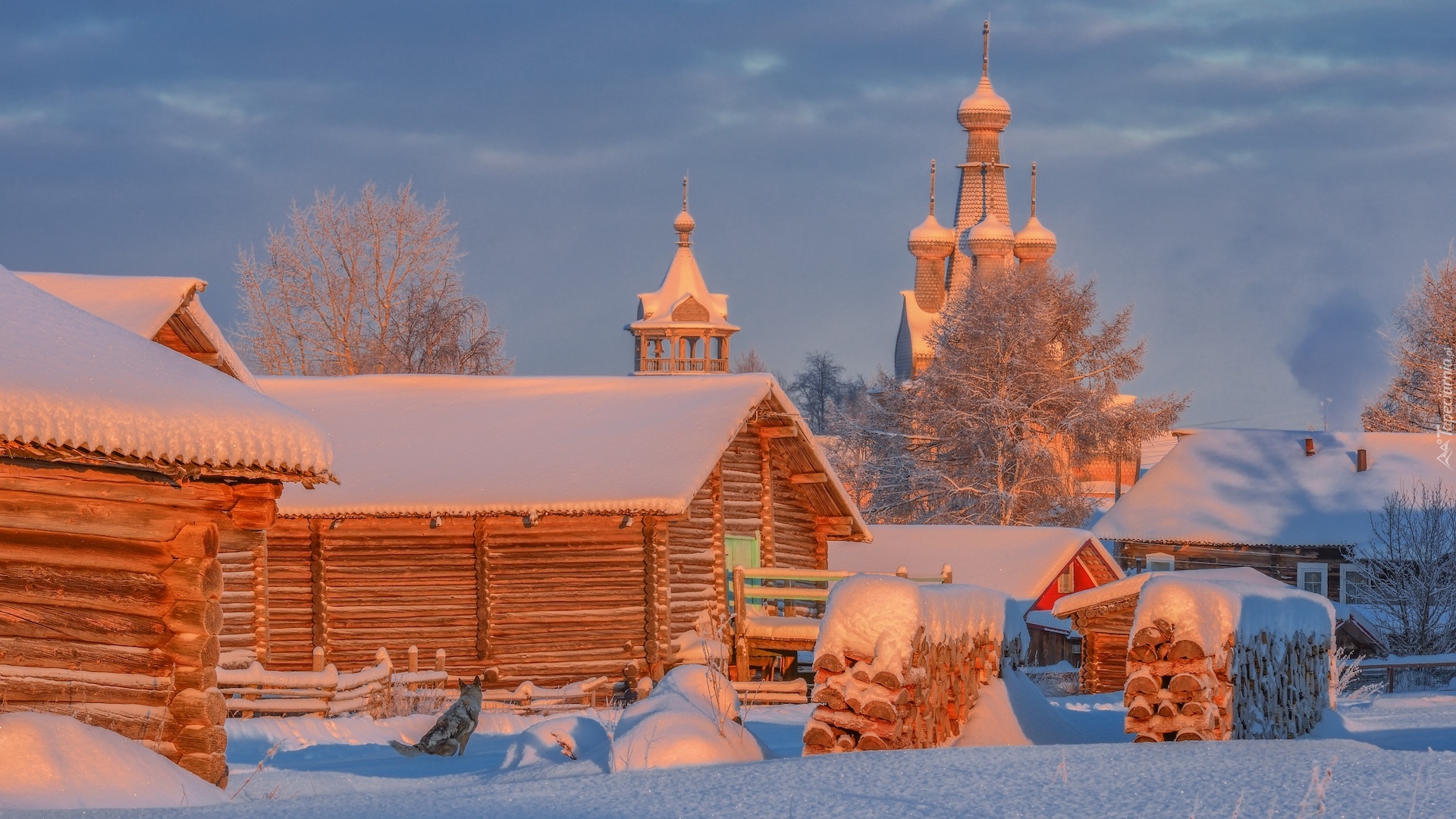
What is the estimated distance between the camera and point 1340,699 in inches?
914

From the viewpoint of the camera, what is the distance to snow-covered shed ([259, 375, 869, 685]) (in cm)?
2159

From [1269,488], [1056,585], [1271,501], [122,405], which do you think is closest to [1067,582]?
[1056,585]

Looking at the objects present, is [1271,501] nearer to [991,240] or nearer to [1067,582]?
[1067,582]

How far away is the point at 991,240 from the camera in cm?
6650

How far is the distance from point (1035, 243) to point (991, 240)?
8.75ft

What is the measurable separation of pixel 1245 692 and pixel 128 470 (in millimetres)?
8598

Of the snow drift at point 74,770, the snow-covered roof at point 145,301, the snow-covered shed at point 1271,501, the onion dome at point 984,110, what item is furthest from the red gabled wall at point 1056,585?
the onion dome at point 984,110

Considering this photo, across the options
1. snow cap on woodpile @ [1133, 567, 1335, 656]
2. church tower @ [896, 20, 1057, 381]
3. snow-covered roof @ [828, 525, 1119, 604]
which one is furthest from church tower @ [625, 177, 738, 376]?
snow cap on woodpile @ [1133, 567, 1335, 656]

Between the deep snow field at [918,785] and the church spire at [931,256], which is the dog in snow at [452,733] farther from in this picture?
the church spire at [931,256]

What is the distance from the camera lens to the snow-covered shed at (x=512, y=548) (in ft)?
70.8

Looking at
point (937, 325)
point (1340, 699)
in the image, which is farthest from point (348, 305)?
point (1340, 699)

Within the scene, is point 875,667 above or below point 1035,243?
below

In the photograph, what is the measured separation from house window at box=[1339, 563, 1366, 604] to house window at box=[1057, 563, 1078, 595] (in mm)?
7215

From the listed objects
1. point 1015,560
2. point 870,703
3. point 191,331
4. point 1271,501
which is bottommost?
point 870,703
